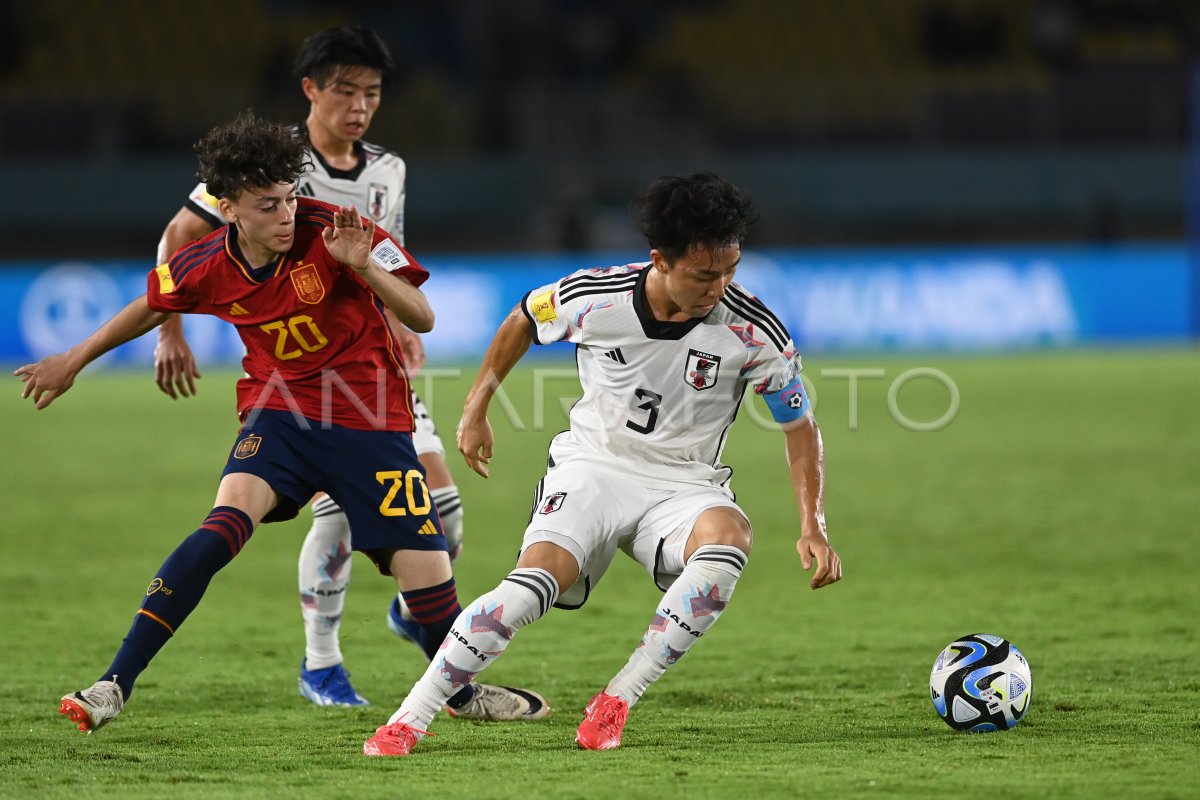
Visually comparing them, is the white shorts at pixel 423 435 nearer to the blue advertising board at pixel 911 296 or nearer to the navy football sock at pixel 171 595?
the navy football sock at pixel 171 595

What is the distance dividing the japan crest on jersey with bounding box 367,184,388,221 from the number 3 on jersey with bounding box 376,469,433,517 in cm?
144

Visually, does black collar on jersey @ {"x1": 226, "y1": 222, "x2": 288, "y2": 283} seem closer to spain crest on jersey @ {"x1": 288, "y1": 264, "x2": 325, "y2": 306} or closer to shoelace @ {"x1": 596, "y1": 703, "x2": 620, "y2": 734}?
spain crest on jersey @ {"x1": 288, "y1": 264, "x2": 325, "y2": 306}

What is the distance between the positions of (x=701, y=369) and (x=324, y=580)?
5.59ft

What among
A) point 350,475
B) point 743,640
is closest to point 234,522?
point 350,475

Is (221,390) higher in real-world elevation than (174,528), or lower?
higher

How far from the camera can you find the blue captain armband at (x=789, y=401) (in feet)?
15.6

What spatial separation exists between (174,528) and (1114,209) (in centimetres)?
1642

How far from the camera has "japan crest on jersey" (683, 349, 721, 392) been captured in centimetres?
474

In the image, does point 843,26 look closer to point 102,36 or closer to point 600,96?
point 600,96

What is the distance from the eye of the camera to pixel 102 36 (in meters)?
26.8

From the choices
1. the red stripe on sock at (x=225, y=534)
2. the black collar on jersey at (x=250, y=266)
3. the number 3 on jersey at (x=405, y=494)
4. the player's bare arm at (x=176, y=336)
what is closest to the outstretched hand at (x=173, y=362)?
the player's bare arm at (x=176, y=336)

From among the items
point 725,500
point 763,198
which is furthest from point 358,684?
point 763,198

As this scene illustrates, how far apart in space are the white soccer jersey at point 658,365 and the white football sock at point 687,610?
362 mm

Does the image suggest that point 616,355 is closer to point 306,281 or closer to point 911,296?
point 306,281
